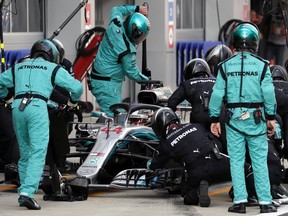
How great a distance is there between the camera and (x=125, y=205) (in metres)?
12.9

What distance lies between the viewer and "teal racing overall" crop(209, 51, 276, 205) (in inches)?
483

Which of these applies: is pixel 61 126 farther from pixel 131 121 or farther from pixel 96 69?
pixel 96 69

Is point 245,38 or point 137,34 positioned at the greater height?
point 245,38

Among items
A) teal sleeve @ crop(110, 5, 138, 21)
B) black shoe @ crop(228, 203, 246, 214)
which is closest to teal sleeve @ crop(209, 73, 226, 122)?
black shoe @ crop(228, 203, 246, 214)

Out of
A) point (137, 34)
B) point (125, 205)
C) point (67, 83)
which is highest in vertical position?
point (137, 34)

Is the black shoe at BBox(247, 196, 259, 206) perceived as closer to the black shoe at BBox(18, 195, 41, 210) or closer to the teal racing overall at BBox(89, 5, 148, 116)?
the black shoe at BBox(18, 195, 41, 210)

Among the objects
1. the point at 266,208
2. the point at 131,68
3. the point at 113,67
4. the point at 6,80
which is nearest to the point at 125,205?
the point at 266,208

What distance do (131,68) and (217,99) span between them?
4028 millimetres

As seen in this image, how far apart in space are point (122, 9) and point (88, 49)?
4.05m

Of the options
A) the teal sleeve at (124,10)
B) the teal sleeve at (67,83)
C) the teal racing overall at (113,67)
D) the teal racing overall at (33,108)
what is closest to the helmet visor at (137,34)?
the teal racing overall at (113,67)

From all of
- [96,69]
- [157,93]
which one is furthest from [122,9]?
[157,93]

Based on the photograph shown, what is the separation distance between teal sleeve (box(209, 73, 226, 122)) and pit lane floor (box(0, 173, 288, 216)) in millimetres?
1027

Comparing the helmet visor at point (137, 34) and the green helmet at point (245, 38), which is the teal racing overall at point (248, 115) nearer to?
the green helmet at point (245, 38)

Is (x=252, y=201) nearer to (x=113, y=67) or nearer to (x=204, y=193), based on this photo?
(x=204, y=193)
